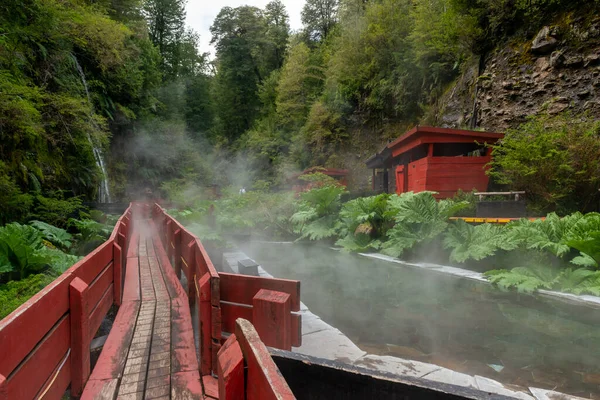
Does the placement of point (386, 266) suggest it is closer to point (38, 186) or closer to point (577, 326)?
point (577, 326)

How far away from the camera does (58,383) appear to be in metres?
2.00

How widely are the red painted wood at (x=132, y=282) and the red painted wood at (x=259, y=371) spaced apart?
144 inches

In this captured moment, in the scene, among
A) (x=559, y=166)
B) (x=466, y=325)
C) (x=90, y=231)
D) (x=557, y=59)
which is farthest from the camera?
(x=557, y=59)

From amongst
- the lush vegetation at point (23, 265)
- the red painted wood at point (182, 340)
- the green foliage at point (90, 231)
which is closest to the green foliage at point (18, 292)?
the lush vegetation at point (23, 265)

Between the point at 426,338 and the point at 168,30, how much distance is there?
48580mm

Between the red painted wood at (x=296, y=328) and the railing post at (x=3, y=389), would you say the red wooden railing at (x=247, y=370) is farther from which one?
the red painted wood at (x=296, y=328)

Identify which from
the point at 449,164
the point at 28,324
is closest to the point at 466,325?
the point at 28,324

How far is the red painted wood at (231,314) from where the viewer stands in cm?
239

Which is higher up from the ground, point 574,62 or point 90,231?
point 574,62

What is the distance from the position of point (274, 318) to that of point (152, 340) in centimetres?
151

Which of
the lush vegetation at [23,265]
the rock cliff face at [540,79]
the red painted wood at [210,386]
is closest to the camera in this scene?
the red painted wood at [210,386]

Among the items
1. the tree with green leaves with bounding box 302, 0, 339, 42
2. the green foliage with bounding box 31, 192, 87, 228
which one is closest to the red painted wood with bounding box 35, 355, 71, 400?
the green foliage with bounding box 31, 192, 87, 228

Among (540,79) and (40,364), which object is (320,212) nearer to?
(540,79)

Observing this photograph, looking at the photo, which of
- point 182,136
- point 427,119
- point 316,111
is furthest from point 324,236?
point 182,136
